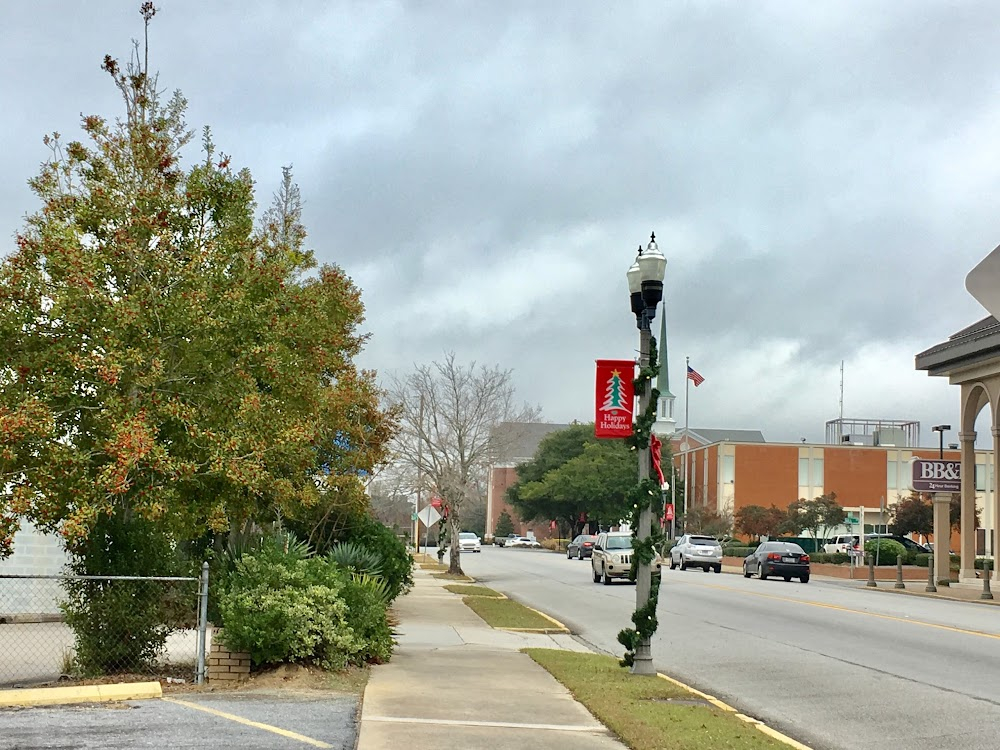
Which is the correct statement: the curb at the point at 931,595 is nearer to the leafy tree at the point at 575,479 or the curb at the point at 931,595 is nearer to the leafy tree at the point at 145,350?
the leafy tree at the point at 145,350

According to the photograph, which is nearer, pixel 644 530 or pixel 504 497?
pixel 644 530

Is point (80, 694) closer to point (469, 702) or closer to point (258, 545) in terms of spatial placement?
point (469, 702)

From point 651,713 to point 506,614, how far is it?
493 inches

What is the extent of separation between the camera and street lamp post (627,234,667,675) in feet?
43.0

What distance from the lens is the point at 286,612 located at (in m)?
11.6

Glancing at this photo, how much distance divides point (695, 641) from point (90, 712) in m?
11.5

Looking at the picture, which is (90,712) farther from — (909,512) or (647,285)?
(909,512)

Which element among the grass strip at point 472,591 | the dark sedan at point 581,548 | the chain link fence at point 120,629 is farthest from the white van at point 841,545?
the chain link fence at point 120,629

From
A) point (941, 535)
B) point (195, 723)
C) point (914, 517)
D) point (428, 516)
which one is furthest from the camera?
point (914, 517)

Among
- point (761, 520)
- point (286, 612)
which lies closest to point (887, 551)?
point (761, 520)

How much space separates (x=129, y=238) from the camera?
12.2m

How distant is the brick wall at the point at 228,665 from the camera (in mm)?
11656

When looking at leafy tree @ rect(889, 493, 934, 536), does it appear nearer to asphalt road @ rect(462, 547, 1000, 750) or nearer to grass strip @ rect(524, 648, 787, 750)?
asphalt road @ rect(462, 547, 1000, 750)

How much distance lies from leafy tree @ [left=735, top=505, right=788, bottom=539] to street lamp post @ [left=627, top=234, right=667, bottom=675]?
64009 mm
